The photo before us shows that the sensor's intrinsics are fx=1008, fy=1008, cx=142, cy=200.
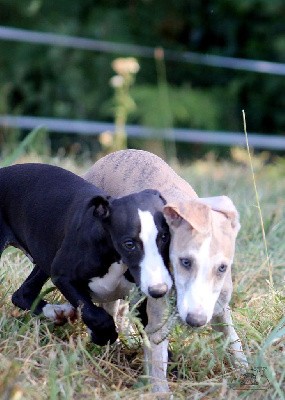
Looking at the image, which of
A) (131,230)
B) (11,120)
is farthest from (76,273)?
(11,120)

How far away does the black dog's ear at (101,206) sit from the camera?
12.0 feet

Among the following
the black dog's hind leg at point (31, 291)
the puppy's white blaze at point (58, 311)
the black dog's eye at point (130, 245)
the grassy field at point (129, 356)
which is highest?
the black dog's eye at point (130, 245)

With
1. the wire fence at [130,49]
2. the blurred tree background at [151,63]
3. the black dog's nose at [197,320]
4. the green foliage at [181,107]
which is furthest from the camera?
the blurred tree background at [151,63]

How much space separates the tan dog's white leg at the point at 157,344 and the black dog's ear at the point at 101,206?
0.35 m

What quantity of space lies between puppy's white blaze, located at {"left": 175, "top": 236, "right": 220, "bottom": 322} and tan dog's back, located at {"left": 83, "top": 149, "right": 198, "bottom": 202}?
426 mm

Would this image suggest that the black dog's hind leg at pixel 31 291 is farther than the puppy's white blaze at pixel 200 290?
Yes

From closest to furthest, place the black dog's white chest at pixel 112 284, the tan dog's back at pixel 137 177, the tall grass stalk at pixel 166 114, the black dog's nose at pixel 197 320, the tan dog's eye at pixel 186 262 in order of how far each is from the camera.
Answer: the black dog's nose at pixel 197 320 < the tan dog's eye at pixel 186 262 < the black dog's white chest at pixel 112 284 < the tan dog's back at pixel 137 177 < the tall grass stalk at pixel 166 114

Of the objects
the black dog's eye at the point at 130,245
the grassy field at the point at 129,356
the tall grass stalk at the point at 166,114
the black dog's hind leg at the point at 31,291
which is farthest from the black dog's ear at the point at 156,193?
the tall grass stalk at the point at 166,114

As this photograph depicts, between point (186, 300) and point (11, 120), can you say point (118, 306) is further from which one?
point (11, 120)

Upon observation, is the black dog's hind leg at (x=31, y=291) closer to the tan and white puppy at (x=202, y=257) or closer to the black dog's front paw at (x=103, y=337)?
the black dog's front paw at (x=103, y=337)

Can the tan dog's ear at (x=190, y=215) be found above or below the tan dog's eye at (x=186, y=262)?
above

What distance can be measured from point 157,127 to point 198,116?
32.5 inches

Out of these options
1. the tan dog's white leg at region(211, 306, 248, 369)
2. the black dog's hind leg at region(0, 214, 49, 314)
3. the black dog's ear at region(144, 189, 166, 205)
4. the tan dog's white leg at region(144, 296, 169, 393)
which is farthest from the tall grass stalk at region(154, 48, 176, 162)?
the tan dog's white leg at region(144, 296, 169, 393)

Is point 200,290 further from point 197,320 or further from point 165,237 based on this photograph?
point 165,237
